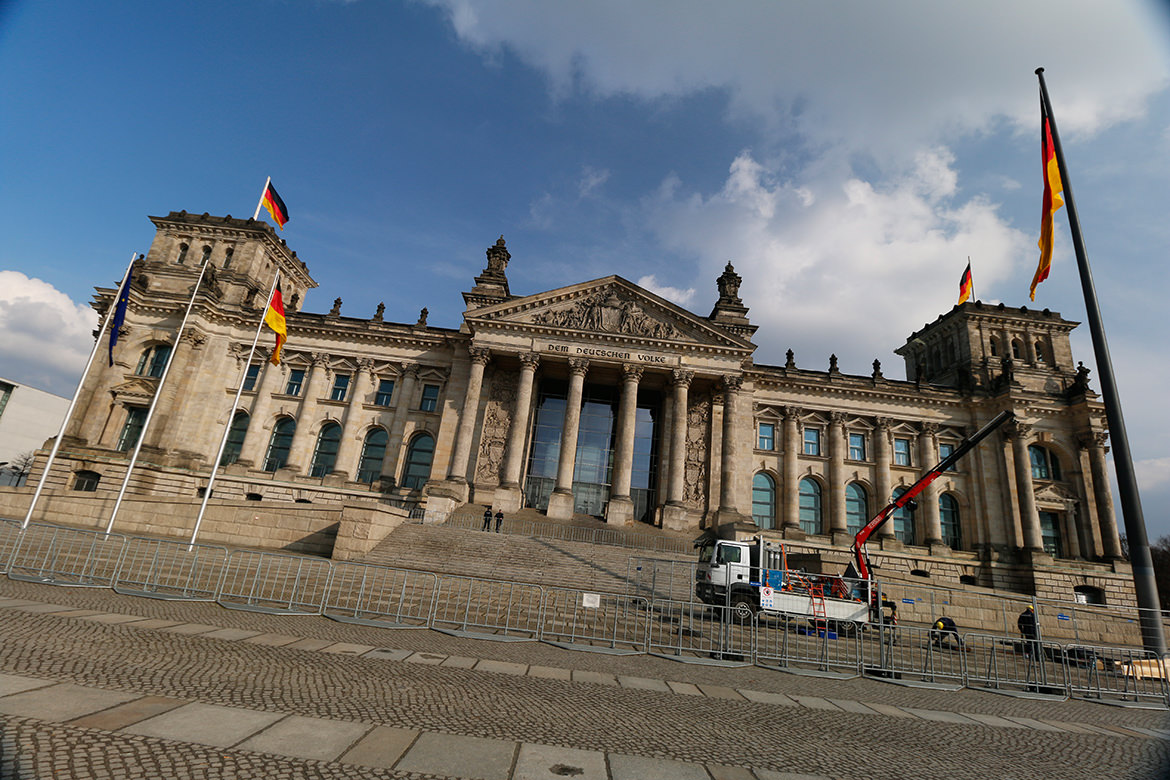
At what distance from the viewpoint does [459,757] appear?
460 cm

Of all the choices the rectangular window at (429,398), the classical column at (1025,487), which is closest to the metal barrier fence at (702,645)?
the rectangular window at (429,398)

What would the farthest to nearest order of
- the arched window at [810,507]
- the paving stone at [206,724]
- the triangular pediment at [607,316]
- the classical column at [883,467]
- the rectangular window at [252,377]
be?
the rectangular window at [252,377]
the arched window at [810,507]
the classical column at [883,467]
the triangular pediment at [607,316]
the paving stone at [206,724]

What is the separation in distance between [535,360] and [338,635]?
2567 centimetres

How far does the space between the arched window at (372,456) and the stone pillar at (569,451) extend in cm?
1330

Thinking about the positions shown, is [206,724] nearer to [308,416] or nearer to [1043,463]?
[308,416]

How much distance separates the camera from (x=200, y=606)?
11445mm

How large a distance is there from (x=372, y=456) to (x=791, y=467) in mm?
30671

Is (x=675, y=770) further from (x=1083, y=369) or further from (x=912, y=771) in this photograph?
(x=1083, y=369)

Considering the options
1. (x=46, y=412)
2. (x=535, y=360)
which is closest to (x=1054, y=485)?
(x=535, y=360)

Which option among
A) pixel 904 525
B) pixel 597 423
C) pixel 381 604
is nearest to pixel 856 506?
pixel 904 525

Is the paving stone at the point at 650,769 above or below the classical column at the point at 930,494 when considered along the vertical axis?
A: below

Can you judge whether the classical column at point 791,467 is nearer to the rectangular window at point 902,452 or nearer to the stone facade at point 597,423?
the stone facade at point 597,423

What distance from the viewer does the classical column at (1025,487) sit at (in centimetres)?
3488

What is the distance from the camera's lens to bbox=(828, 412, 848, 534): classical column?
3716 cm
